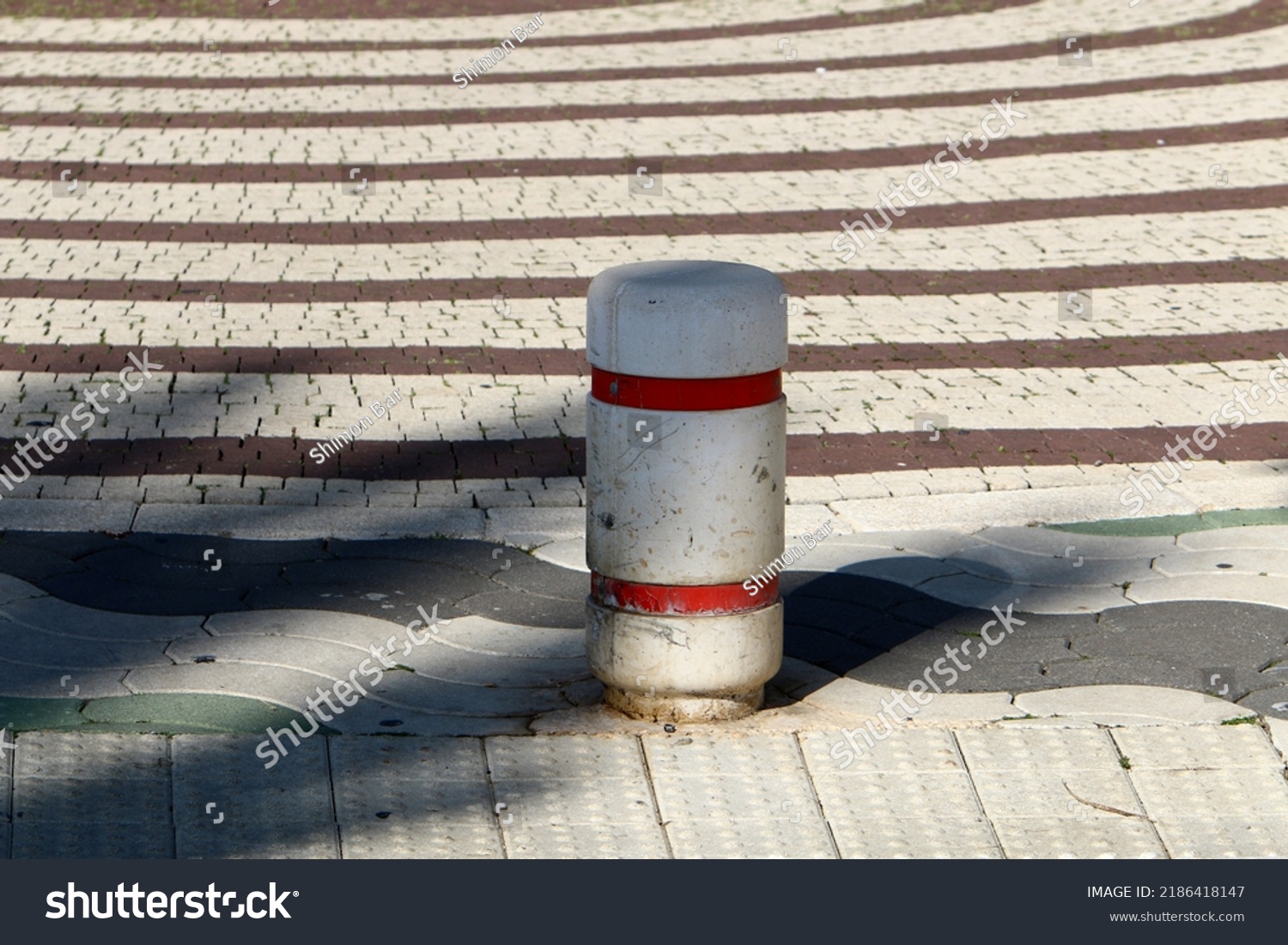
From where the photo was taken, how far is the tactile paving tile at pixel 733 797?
3.89 metres

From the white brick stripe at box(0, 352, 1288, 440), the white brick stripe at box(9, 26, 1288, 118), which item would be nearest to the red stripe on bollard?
the white brick stripe at box(0, 352, 1288, 440)

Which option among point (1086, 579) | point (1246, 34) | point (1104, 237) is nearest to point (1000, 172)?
point (1104, 237)

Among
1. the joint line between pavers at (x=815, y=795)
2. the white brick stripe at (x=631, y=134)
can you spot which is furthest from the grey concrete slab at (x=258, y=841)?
the white brick stripe at (x=631, y=134)

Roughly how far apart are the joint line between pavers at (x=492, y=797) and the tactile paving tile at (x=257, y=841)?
0.36 meters

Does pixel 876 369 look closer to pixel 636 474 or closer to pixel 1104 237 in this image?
pixel 1104 237

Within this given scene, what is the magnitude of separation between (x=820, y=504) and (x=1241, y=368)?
2.64m

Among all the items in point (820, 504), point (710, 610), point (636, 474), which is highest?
point (636, 474)

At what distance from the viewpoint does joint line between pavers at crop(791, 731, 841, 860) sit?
377 centimetres

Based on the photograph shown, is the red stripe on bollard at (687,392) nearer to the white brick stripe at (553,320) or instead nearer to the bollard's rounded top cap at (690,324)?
the bollard's rounded top cap at (690,324)

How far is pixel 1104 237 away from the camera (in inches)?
387

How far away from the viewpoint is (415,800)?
393 cm
